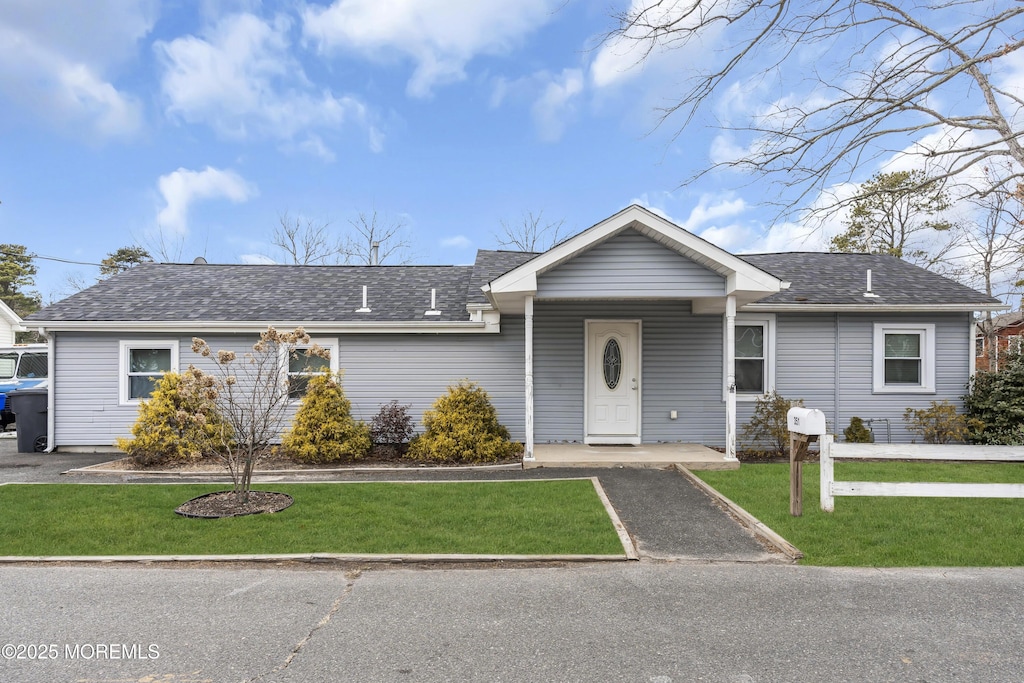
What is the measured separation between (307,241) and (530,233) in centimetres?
1199

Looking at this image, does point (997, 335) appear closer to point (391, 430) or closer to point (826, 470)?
point (826, 470)

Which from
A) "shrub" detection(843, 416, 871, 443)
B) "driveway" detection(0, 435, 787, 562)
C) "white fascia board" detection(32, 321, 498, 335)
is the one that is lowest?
"driveway" detection(0, 435, 787, 562)

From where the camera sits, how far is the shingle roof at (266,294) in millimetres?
10484

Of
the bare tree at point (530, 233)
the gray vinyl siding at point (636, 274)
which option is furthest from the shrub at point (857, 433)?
the bare tree at point (530, 233)

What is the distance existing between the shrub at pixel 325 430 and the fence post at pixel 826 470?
704cm

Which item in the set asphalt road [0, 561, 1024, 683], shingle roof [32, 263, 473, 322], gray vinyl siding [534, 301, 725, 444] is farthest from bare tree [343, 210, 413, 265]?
asphalt road [0, 561, 1024, 683]

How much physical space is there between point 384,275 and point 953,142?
12100 mm

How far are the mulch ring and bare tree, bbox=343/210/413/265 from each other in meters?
22.3

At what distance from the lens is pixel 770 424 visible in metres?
10.1

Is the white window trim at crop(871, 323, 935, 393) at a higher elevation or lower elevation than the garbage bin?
higher

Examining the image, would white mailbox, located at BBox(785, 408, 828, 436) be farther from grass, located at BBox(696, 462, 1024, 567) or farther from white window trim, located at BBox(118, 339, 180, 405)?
white window trim, located at BBox(118, 339, 180, 405)

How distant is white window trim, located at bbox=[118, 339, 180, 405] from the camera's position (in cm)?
1034

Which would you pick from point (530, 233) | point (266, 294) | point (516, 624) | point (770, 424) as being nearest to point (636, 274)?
point (770, 424)

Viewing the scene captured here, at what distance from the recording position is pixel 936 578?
4238 mm
